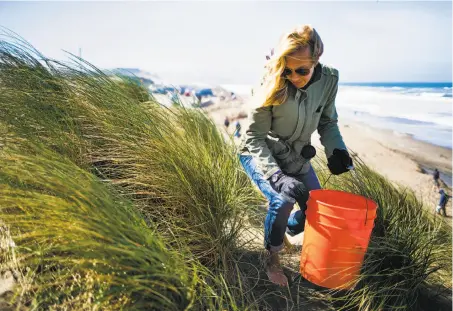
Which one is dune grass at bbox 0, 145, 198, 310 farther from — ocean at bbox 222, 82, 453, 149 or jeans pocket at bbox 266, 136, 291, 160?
ocean at bbox 222, 82, 453, 149

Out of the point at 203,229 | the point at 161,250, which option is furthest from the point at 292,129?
the point at 161,250

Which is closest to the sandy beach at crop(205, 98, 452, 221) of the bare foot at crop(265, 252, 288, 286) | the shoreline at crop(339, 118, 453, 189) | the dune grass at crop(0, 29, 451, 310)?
the shoreline at crop(339, 118, 453, 189)

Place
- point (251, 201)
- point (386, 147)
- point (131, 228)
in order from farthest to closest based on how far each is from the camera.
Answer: point (386, 147)
point (251, 201)
point (131, 228)

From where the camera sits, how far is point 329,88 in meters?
2.38

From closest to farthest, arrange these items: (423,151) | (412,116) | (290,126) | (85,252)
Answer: (85,252)
(290,126)
(423,151)
(412,116)

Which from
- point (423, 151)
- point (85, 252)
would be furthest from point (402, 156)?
point (85, 252)

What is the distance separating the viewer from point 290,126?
2283mm

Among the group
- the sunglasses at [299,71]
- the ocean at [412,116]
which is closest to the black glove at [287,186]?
the sunglasses at [299,71]

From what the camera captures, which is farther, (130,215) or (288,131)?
(288,131)

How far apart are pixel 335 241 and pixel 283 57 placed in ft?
3.64

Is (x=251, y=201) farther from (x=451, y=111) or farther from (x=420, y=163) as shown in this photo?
(x=451, y=111)

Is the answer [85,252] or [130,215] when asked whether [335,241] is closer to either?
[130,215]

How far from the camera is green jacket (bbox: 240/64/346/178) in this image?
7.29ft

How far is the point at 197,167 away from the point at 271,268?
0.80 metres
